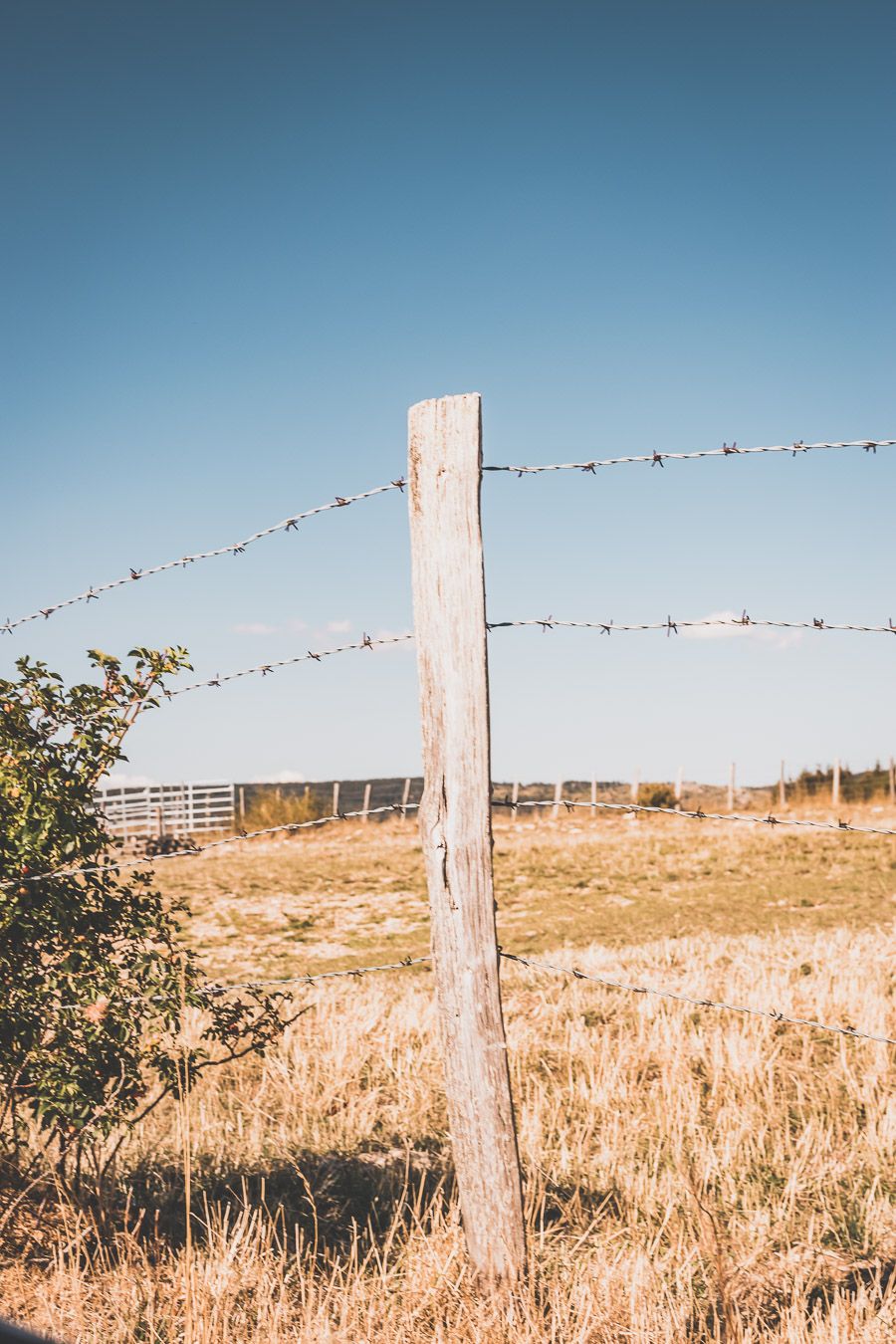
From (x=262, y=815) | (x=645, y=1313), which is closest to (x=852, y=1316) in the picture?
(x=645, y=1313)

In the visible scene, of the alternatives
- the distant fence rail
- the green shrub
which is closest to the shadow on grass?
the green shrub

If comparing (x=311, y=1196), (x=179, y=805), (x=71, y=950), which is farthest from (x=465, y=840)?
(x=179, y=805)

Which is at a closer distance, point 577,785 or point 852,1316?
point 852,1316

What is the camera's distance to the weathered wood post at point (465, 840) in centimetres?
286

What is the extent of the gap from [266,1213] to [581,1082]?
223 centimetres

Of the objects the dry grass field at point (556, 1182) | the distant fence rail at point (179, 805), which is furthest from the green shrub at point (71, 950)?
the distant fence rail at point (179, 805)

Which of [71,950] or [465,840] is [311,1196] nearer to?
[71,950]

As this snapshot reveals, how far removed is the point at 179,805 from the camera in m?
44.4

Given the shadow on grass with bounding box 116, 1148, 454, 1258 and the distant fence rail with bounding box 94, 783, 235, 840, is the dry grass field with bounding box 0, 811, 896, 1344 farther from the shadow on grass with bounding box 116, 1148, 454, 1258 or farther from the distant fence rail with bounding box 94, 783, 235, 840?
the distant fence rail with bounding box 94, 783, 235, 840

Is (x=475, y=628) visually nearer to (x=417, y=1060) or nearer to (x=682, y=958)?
(x=417, y=1060)

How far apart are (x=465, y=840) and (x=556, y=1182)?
6.96 ft

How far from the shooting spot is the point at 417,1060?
19.6 ft

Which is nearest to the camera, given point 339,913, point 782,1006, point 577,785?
point 782,1006

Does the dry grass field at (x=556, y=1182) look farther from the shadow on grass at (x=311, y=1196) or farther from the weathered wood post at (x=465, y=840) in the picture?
the weathered wood post at (x=465, y=840)
